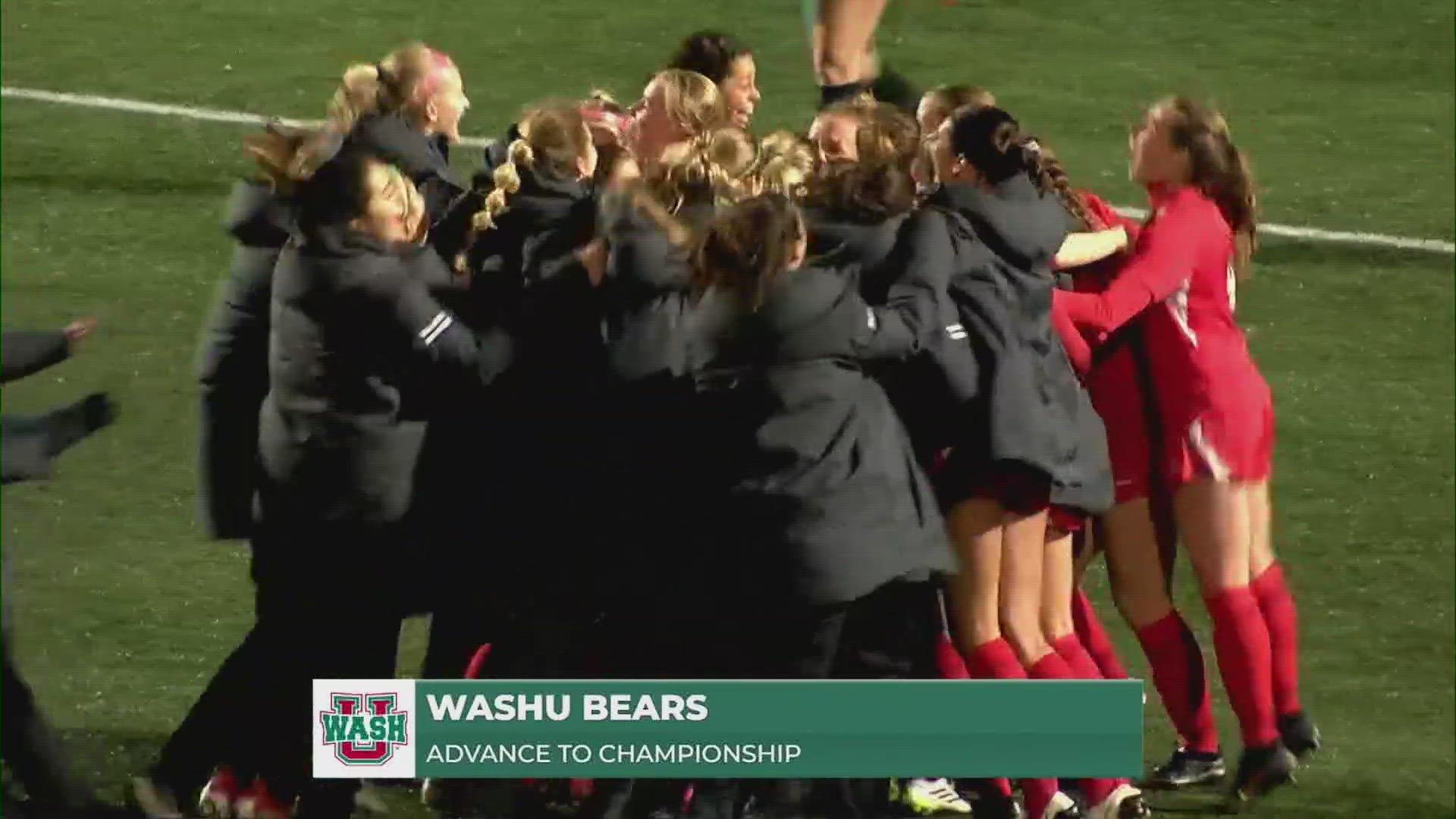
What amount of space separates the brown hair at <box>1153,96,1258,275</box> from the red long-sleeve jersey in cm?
4

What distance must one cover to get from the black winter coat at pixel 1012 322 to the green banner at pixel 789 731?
461 mm

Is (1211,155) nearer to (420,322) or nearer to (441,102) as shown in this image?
(441,102)

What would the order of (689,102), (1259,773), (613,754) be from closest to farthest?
1. (613,754)
2. (1259,773)
3. (689,102)

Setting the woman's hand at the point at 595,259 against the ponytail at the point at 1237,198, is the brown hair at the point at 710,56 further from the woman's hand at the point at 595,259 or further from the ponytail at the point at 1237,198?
the woman's hand at the point at 595,259

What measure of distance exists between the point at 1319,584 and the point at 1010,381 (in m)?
2.34

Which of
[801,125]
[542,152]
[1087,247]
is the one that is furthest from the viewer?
[801,125]

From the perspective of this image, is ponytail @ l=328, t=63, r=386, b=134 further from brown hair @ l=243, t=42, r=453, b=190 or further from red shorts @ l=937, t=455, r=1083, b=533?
red shorts @ l=937, t=455, r=1083, b=533

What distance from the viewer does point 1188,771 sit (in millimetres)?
7449

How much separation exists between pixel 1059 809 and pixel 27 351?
234 centimetres

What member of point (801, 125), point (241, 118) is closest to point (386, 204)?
point (801, 125)

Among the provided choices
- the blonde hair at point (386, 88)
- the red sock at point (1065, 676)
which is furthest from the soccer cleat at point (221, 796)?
the red sock at point (1065, 676)

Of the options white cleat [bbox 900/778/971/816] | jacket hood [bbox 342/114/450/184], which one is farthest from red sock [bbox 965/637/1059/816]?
jacket hood [bbox 342/114/450/184]

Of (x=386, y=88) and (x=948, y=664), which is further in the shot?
(x=386, y=88)

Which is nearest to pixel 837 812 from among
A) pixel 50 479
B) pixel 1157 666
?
pixel 1157 666
